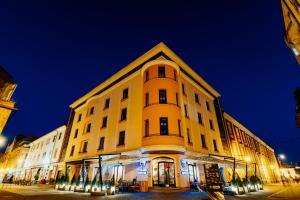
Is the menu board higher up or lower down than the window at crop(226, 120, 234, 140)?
lower down

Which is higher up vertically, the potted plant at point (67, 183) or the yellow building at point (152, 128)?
the yellow building at point (152, 128)

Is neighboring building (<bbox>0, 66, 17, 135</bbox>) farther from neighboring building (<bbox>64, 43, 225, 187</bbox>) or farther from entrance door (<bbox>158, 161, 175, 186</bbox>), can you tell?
entrance door (<bbox>158, 161, 175, 186</bbox>)

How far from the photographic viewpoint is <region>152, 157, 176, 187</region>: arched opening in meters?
16.8

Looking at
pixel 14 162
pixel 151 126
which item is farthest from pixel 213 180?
pixel 14 162

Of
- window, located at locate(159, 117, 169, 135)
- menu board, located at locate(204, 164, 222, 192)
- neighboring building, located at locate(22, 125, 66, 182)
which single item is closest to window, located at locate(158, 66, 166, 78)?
window, located at locate(159, 117, 169, 135)

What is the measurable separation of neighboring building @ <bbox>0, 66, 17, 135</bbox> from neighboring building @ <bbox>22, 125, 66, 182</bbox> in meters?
19.2

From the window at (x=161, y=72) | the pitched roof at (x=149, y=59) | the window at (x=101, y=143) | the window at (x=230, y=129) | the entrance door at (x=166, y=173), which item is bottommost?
the entrance door at (x=166, y=173)

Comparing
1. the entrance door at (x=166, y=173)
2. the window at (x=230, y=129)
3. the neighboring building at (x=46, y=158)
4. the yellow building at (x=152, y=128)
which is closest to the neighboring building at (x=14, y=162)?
the neighboring building at (x=46, y=158)

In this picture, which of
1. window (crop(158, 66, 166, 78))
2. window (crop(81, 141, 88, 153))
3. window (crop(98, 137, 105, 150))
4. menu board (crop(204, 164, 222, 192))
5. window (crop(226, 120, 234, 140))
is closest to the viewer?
menu board (crop(204, 164, 222, 192))

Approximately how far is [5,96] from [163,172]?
48.2 ft

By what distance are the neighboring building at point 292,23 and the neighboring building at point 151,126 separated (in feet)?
34.9

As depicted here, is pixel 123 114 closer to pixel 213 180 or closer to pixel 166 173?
pixel 166 173

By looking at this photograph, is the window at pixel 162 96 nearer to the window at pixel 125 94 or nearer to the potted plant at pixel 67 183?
the window at pixel 125 94

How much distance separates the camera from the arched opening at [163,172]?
55.0ft
